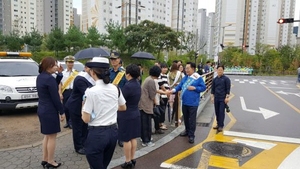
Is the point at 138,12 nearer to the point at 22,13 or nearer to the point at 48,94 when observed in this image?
the point at 22,13

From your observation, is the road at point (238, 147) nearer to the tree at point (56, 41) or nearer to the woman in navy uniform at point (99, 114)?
the woman in navy uniform at point (99, 114)

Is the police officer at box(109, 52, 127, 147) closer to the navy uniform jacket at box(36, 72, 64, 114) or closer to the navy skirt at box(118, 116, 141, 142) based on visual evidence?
the navy skirt at box(118, 116, 141, 142)

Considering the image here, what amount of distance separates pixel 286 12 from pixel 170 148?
373 feet

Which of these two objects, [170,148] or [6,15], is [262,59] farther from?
[6,15]

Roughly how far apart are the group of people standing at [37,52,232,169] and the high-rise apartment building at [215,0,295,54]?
77.4m

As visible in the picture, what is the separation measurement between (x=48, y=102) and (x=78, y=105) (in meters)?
0.65

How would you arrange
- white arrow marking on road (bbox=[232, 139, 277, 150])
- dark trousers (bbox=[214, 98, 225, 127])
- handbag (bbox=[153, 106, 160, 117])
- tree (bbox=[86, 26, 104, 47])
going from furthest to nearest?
tree (bbox=[86, 26, 104, 47])
dark trousers (bbox=[214, 98, 225, 127])
handbag (bbox=[153, 106, 160, 117])
white arrow marking on road (bbox=[232, 139, 277, 150])

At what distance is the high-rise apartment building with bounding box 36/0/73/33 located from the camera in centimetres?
9840

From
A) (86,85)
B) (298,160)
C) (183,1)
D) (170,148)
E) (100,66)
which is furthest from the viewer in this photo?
(183,1)

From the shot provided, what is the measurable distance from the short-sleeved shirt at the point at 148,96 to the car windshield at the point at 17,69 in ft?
16.3

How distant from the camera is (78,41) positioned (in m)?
33.9

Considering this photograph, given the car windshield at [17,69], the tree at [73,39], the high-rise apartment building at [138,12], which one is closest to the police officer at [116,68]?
the car windshield at [17,69]

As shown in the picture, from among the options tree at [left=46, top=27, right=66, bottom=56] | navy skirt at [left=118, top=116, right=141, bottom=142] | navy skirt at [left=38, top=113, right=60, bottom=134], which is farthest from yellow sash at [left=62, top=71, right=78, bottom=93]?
tree at [left=46, top=27, right=66, bottom=56]

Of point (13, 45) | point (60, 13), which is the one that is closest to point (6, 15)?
point (60, 13)
